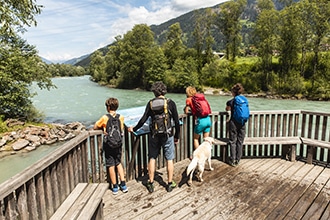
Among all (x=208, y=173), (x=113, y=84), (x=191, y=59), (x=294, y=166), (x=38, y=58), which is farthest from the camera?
(x=113, y=84)

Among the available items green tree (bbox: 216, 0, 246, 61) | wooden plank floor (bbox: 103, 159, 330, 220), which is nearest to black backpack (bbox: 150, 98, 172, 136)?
wooden plank floor (bbox: 103, 159, 330, 220)

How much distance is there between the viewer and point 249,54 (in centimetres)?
4712

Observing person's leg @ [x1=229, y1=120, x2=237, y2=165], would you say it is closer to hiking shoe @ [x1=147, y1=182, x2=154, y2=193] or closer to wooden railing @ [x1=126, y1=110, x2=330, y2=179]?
wooden railing @ [x1=126, y1=110, x2=330, y2=179]

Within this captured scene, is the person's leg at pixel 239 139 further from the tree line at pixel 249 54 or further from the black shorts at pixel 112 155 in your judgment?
the tree line at pixel 249 54

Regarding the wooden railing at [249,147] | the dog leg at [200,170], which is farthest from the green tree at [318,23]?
the dog leg at [200,170]

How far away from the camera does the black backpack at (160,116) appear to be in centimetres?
369

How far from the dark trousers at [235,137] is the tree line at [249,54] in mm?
26032

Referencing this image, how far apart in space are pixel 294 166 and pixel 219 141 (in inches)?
62.9

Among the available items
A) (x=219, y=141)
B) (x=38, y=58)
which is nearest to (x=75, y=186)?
(x=219, y=141)

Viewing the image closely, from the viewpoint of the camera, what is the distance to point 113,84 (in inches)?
2066

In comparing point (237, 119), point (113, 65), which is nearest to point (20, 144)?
point (237, 119)

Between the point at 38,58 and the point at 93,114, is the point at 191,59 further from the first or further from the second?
the point at 38,58

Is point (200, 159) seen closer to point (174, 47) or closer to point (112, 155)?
point (112, 155)

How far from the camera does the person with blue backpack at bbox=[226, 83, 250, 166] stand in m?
4.85
